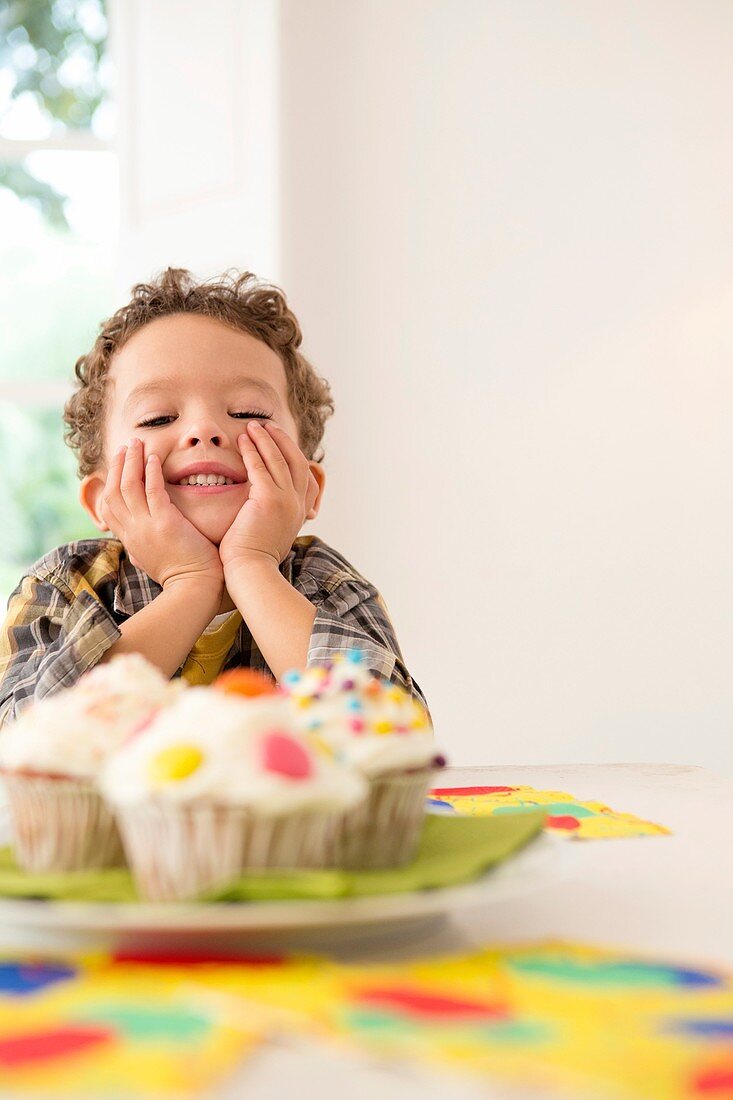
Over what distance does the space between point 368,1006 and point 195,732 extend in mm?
145

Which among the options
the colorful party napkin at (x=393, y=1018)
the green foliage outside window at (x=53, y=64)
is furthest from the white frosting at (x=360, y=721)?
the green foliage outside window at (x=53, y=64)

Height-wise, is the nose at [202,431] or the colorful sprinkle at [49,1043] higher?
the nose at [202,431]

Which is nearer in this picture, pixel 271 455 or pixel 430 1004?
pixel 430 1004

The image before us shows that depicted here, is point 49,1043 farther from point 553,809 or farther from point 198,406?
point 198,406

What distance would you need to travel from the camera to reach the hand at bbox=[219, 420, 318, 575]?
1.38 metres

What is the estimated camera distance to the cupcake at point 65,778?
A: 574mm

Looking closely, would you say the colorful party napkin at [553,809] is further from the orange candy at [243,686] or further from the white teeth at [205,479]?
the white teeth at [205,479]

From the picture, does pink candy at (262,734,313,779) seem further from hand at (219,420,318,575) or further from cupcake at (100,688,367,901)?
hand at (219,420,318,575)

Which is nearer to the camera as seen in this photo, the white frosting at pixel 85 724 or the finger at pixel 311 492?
the white frosting at pixel 85 724

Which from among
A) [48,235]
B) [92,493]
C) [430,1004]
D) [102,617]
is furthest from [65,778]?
[48,235]

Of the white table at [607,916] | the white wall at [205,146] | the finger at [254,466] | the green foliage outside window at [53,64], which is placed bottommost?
the white table at [607,916]

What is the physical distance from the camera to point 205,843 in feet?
1.66

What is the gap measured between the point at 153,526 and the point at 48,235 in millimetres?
2300

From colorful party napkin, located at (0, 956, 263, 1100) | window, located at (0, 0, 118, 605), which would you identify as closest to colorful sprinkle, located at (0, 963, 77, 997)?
colorful party napkin, located at (0, 956, 263, 1100)
